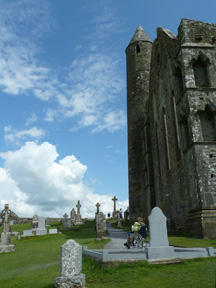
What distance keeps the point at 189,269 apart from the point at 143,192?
72.5ft

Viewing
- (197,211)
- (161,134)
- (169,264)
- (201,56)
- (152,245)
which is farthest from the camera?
(161,134)

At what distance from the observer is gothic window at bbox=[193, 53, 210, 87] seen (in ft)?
53.8

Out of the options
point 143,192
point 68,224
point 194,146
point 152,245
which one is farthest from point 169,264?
point 68,224

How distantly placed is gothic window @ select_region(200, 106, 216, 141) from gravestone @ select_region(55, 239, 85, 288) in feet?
36.4

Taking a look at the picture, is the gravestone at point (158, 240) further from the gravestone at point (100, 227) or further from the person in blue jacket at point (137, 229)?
the gravestone at point (100, 227)

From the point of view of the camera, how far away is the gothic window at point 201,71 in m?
16.4

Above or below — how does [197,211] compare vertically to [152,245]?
above

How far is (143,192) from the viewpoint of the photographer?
95.8ft

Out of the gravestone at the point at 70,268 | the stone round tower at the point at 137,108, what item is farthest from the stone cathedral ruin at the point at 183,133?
the gravestone at the point at 70,268

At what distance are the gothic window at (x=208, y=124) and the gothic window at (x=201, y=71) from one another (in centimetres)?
197

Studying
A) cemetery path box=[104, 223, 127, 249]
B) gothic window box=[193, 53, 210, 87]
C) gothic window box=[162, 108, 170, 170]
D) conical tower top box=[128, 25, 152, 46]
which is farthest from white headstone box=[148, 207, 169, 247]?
conical tower top box=[128, 25, 152, 46]

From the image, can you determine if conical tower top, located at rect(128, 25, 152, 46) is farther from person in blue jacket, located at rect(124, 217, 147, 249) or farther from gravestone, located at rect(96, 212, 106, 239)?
person in blue jacket, located at rect(124, 217, 147, 249)

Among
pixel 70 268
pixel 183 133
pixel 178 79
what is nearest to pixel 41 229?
pixel 183 133

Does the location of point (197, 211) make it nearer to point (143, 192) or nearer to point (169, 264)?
point (169, 264)
